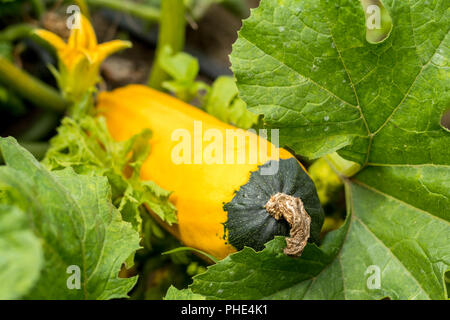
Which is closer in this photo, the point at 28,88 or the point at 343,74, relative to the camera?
the point at 343,74

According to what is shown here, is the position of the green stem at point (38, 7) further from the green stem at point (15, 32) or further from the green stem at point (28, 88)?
the green stem at point (28, 88)

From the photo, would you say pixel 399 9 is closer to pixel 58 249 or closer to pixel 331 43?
pixel 331 43

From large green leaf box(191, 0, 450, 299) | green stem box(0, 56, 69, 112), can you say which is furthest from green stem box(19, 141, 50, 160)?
large green leaf box(191, 0, 450, 299)

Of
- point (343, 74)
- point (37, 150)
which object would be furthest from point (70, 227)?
point (37, 150)

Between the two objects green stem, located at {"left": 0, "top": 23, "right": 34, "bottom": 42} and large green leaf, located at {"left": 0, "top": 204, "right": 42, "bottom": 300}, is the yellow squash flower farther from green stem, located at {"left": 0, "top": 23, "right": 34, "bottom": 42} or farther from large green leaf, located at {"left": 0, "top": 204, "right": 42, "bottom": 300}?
large green leaf, located at {"left": 0, "top": 204, "right": 42, "bottom": 300}

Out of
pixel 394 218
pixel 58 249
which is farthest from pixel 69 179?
pixel 394 218

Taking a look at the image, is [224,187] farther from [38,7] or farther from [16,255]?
[38,7]
